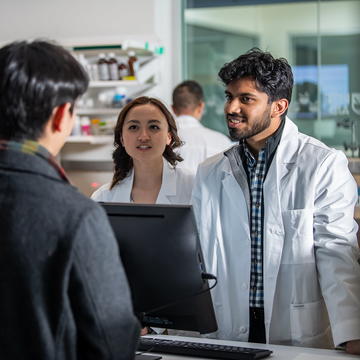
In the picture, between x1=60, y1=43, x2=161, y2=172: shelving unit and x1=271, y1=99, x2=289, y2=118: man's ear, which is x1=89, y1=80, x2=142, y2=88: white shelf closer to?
x1=60, y1=43, x2=161, y2=172: shelving unit

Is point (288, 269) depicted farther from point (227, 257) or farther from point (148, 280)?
point (148, 280)

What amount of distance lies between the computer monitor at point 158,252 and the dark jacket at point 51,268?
47 centimetres

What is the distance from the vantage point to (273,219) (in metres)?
2.25

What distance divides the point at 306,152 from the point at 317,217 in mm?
216

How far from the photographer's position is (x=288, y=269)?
224cm

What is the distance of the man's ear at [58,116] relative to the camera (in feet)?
4.23

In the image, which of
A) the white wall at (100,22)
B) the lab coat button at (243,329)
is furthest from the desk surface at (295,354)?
the white wall at (100,22)

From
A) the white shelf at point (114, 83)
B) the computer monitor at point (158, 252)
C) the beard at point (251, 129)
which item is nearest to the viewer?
the computer monitor at point (158, 252)

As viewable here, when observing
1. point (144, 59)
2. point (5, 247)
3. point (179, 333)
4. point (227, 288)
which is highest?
point (144, 59)

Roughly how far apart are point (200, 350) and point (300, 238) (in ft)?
1.59

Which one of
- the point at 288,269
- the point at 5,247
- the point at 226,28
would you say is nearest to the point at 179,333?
the point at 288,269

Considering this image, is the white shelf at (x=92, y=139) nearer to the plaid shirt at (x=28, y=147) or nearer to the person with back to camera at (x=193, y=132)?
the person with back to camera at (x=193, y=132)

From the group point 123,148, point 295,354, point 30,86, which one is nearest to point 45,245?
point 30,86

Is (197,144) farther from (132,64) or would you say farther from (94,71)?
(94,71)
